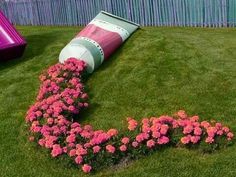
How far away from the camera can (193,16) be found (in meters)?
17.2

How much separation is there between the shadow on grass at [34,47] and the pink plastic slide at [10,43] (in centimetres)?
17

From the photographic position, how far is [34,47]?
14.8 metres

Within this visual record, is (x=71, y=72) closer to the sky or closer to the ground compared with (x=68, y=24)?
closer to the sky

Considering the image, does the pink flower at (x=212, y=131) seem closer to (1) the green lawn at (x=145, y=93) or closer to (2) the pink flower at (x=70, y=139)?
(1) the green lawn at (x=145, y=93)

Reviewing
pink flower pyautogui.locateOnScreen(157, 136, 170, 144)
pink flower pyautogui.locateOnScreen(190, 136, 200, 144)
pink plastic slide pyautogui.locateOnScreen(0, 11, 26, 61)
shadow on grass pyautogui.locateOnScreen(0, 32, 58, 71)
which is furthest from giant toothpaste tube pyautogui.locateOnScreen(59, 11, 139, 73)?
pink flower pyautogui.locateOnScreen(190, 136, 200, 144)

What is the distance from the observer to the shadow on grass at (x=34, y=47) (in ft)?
43.6

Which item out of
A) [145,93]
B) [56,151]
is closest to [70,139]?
[56,151]

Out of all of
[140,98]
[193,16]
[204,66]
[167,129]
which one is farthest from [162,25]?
[167,129]

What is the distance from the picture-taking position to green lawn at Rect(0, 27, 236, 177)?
741cm

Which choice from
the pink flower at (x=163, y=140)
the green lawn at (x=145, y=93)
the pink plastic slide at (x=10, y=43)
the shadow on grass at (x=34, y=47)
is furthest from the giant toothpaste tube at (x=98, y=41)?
the pink flower at (x=163, y=140)

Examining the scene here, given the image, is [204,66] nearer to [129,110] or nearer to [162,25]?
[129,110]

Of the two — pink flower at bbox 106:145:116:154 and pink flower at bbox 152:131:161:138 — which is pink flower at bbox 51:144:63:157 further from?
pink flower at bbox 152:131:161:138

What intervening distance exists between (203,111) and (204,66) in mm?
2438

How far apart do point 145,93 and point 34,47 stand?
220 inches
